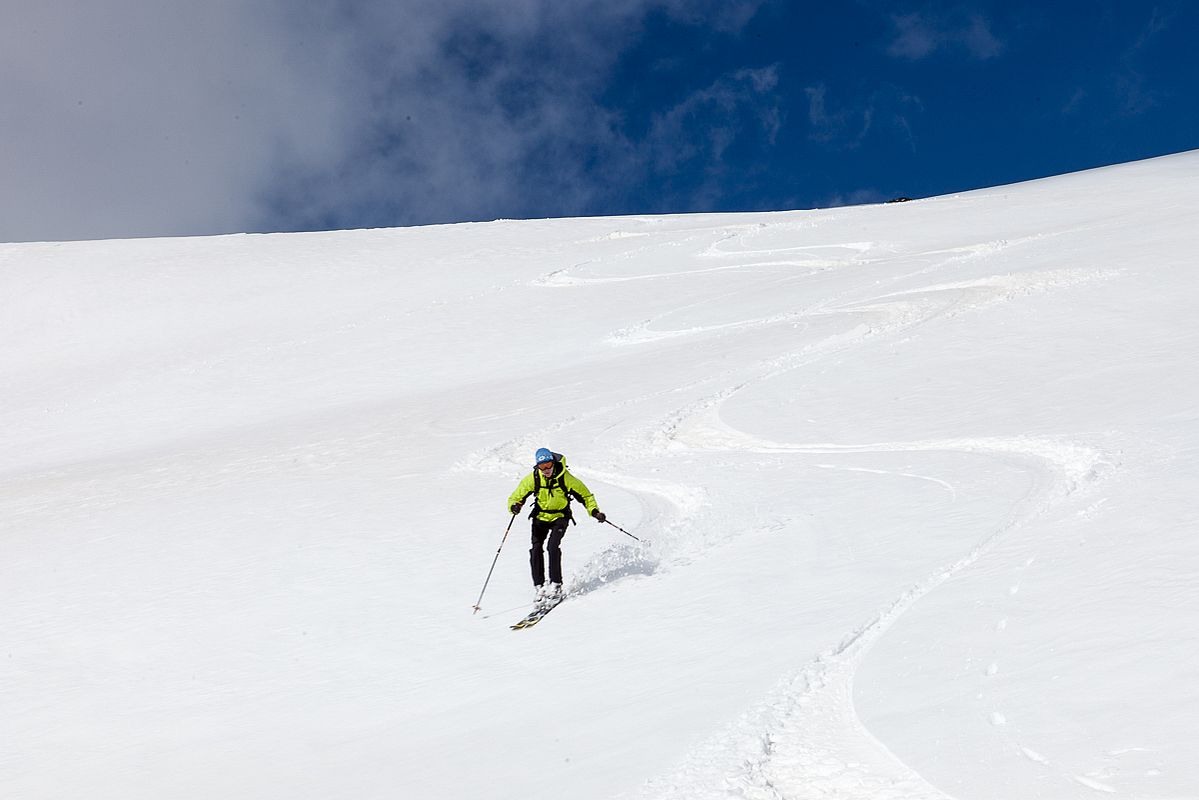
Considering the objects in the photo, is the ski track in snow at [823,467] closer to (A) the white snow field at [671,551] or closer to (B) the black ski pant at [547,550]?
(A) the white snow field at [671,551]

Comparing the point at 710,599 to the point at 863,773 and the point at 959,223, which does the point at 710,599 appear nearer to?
the point at 863,773

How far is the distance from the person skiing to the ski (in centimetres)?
33

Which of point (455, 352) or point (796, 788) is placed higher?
point (455, 352)

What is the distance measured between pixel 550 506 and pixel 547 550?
0.51 m

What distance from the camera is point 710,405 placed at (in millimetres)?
16312

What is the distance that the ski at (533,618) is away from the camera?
30.2ft

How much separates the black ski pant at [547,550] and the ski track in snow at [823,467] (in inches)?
13.0

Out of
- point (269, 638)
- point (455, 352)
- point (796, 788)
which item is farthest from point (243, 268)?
point (796, 788)

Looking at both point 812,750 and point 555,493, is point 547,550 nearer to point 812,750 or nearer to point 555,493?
point 555,493

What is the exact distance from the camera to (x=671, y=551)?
35.3 ft

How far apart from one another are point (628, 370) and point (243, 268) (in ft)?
75.3

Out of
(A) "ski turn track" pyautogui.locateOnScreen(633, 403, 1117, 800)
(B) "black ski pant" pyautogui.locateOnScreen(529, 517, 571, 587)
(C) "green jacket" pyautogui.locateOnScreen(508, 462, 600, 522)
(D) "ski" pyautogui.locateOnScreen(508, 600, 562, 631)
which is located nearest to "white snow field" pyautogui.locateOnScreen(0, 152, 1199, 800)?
(A) "ski turn track" pyautogui.locateOnScreen(633, 403, 1117, 800)

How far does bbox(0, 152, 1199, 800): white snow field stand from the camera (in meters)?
5.95

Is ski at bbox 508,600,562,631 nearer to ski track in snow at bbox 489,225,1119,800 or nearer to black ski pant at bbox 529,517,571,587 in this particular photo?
black ski pant at bbox 529,517,571,587
